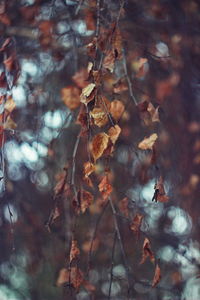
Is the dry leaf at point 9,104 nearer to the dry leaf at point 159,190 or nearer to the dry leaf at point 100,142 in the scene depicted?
the dry leaf at point 100,142

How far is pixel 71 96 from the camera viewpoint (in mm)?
1763

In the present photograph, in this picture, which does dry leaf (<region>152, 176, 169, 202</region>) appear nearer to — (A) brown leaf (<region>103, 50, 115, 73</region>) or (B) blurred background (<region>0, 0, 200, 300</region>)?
(A) brown leaf (<region>103, 50, 115, 73</region>)

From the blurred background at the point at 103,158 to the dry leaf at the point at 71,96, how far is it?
20 millimetres

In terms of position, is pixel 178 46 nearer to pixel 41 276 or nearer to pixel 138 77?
pixel 138 77

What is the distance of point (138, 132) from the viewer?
184 cm

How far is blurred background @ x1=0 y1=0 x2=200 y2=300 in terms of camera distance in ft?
5.74

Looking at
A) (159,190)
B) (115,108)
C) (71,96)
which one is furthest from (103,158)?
(159,190)

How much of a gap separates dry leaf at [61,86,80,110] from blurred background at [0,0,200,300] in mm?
20

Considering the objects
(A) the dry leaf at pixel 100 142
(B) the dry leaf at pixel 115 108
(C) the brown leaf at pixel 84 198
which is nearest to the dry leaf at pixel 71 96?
(B) the dry leaf at pixel 115 108

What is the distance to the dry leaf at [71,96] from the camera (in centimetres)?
172

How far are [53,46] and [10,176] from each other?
479mm

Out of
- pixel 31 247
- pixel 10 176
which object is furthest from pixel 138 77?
pixel 31 247

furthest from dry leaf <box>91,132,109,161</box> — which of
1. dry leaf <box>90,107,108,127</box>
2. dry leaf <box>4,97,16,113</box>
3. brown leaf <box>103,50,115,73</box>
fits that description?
dry leaf <box>4,97,16,113</box>

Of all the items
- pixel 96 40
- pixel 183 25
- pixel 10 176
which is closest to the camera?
pixel 96 40
